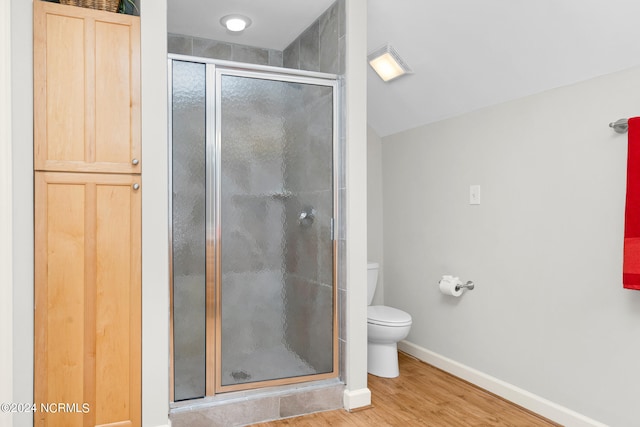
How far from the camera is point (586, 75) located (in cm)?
213

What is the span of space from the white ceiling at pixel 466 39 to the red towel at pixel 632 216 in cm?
36

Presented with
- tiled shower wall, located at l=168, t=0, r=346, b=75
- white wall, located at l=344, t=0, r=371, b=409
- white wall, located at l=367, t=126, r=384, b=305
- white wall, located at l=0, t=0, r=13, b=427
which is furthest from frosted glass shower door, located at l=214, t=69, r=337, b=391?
white wall, located at l=367, t=126, r=384, b=305

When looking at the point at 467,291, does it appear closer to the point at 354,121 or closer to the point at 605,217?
the point at 605,217

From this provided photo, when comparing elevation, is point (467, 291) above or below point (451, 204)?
below

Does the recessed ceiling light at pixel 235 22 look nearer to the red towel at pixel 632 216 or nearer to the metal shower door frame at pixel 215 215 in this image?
the metal shower door frame at pixel 215 215

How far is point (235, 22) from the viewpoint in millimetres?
2861

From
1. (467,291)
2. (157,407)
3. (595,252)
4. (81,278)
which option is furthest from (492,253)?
(81,278)

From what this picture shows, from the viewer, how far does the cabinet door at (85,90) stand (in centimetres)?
187

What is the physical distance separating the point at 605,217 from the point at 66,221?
2379mm

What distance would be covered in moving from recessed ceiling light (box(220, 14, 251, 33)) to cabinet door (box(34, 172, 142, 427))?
1.37 m

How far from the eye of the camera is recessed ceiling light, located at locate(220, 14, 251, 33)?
2.81 meters

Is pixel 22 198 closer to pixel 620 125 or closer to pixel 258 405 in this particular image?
pixel 258 405

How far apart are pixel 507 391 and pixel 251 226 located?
1.69 meters

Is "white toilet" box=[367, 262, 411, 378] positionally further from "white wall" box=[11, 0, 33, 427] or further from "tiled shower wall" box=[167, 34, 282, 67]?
"tiled shower wall" box=[167, 34, 282, 67]
